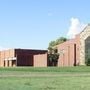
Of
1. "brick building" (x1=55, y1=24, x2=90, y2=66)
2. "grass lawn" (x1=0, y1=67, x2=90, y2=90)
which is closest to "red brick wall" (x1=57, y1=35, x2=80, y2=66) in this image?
"brick building" (x1=55, y1=24, x2=90, y2=66)

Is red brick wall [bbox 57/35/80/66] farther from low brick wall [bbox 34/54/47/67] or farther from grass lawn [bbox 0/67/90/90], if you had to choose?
grass lawn [bbox 0/67/90/90]

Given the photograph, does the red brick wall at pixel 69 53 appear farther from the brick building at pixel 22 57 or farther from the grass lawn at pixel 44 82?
the grass lawn at pixel 44 82

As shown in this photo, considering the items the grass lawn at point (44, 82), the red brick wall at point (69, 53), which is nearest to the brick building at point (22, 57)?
the red brick wall at point (69, 53)

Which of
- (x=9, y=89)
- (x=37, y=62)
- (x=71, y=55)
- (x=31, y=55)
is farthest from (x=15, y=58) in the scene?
(x=9, y=89)

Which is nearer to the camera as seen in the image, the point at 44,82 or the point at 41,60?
the point at 44,82

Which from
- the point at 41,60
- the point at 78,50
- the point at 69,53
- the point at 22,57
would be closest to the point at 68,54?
the point at 69,53

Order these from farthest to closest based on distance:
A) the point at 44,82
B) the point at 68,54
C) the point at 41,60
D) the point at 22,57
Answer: the point at 22,57 < the point at 41,60 < the point at 68,54 < the point at 44,82

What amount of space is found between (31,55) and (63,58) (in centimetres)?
2998

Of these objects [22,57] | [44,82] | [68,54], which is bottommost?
[44,82]

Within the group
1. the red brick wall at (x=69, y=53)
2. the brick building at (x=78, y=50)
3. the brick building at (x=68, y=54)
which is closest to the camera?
the brick building at (x=78, y=50)

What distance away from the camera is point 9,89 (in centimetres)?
1688

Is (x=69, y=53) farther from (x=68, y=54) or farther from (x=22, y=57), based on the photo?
(x=22, y=57)

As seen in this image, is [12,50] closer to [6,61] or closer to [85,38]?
[6,61]

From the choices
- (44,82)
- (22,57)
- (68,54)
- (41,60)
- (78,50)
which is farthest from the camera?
(22,57)
